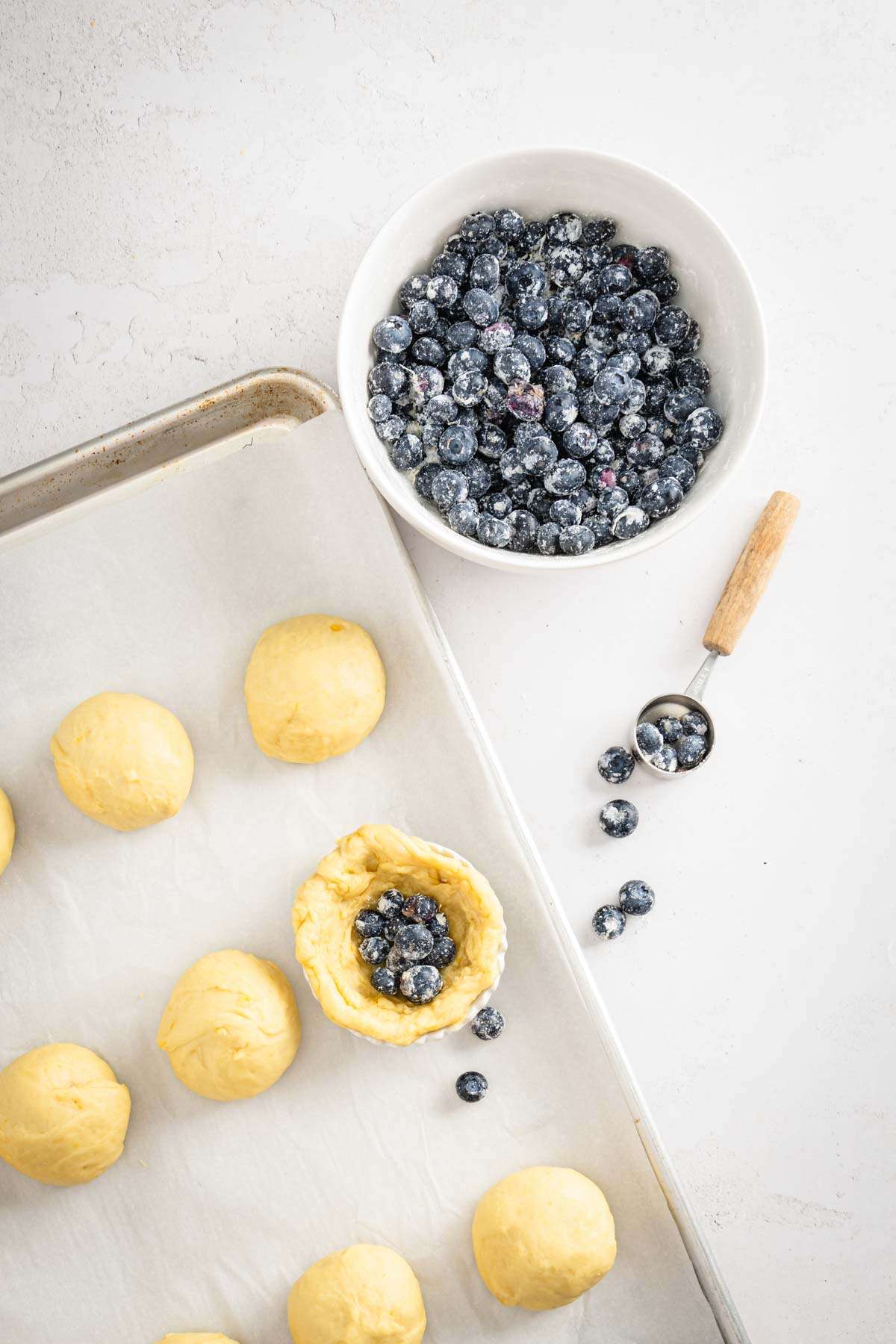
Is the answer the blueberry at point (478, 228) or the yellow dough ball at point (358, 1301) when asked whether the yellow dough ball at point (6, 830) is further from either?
the blueberry at point (478, 228)

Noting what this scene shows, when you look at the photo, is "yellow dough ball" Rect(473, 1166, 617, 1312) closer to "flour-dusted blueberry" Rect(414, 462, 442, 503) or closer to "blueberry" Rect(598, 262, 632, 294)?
"flour-dusted blueberry" Rect(414, 462, 442, 503)

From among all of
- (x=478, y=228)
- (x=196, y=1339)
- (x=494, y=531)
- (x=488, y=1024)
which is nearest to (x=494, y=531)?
(x=494, y=531)

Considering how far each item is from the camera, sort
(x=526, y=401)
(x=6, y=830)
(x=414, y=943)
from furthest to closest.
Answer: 1. (x=6, y=830)
2. (x=414, y=943)
3. (x=526, y=401)

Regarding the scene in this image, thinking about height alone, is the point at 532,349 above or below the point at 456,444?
above

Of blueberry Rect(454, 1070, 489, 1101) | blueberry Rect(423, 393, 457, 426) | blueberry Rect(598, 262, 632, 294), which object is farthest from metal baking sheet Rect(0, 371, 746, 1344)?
blueberry Rect(598, 262, 632, 294)

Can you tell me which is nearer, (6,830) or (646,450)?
(646,450)

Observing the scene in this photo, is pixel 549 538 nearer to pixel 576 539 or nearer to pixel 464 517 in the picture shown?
pixel 576 539
